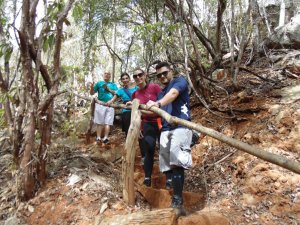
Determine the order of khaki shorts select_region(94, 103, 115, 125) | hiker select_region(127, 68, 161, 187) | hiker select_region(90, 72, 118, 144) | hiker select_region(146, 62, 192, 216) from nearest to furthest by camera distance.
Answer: hiker select_region(146, 62, 192, 216) → hiker select_region(127, 68, 161, 187) → hiker select_region(90, 72, 118, 144) → khaki shorts select_region(94, 103, 115, 125)

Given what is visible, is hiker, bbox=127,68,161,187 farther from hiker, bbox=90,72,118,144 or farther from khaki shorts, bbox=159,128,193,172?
hiker, bbox=90,72,118,144

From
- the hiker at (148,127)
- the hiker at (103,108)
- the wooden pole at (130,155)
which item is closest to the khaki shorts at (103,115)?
the hiker at (103,108)

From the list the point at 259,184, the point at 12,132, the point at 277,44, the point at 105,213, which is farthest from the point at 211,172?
the point at 277,44

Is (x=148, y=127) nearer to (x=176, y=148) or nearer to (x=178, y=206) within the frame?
(x=176, y=148)

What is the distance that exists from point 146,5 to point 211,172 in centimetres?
571

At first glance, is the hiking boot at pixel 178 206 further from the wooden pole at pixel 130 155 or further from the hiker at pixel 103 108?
the hiker at pixel 103 108

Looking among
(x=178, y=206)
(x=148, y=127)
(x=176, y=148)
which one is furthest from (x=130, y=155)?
(x=148, y=127)

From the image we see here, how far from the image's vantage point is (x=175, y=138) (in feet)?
12.5

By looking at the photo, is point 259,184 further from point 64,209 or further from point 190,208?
point 64,209

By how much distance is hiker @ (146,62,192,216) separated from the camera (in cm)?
371

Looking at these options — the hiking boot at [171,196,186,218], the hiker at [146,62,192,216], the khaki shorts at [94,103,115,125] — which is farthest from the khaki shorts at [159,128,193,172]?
the khaki shorts at [94,103,115,125]

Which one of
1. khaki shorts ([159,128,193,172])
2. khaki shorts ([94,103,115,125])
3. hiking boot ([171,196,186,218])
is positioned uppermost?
khaki shorts ([159,128,193,172])

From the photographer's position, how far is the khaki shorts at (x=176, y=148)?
147 inches

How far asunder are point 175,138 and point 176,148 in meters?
0.13
